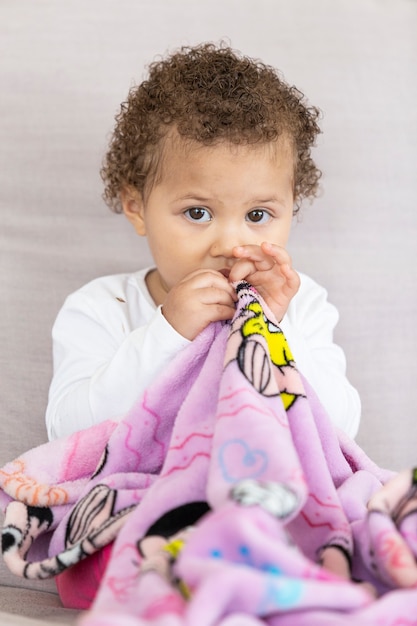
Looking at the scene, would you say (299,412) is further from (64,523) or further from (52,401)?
(52,401)

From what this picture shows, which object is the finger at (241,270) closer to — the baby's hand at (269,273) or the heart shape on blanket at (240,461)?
the baby's hand at (269,273)

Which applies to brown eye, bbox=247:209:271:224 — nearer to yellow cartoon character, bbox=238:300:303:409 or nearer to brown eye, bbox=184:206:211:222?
brown eye, bbox=184:206:211:222

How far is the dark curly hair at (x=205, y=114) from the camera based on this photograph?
951 mm

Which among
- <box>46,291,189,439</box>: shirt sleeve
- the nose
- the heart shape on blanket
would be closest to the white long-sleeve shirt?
<box>46,291,189,439</box>: shirt sleeve

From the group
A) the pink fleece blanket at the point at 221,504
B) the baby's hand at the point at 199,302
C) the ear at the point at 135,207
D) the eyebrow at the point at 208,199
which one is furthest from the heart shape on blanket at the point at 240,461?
the ear at the point at 135,207

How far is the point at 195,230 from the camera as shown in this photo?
95 centimetres

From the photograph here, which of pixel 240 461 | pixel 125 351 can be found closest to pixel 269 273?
pixel 125 351

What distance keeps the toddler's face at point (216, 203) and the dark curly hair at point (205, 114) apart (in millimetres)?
21

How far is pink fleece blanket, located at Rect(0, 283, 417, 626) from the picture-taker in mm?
487

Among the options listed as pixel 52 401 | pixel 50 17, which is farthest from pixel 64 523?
pixel 50 17

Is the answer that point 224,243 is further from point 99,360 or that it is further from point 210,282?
point 99,360

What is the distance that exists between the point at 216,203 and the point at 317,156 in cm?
42

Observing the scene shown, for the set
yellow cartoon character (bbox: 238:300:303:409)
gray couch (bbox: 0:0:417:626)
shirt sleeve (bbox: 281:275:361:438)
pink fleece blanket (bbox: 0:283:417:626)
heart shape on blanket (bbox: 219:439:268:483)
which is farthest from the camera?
gray couch (bbox: 0:0:417:626)

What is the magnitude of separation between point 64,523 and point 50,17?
0.87 m
